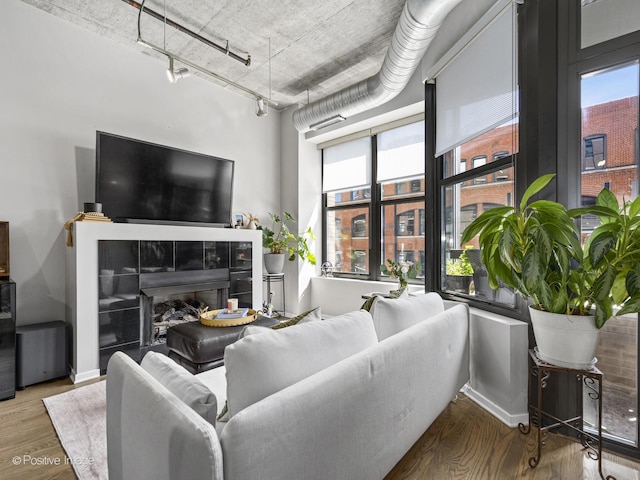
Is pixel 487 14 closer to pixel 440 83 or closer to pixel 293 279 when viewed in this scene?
pixel 440 83

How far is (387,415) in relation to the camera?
136cm

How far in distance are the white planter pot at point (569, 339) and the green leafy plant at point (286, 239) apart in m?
3.41

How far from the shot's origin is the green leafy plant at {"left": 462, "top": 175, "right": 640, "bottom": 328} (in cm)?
142

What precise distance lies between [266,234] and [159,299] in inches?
64.3

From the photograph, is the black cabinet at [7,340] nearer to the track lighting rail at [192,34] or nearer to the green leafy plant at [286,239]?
the track lighting rail at [192,34]

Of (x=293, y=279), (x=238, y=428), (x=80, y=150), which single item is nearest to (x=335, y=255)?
(x=293, y=279)

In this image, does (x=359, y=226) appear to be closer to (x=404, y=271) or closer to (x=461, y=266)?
(x=404, y=271)

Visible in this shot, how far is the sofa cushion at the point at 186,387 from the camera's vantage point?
0.98 metres

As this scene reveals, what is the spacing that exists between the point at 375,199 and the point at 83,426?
389 centimetres

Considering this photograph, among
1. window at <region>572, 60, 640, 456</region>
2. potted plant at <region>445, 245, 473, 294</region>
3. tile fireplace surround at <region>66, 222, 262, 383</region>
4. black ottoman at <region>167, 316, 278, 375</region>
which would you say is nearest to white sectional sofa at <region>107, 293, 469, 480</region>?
black ottoman at <region>167, 316, 278, 375</region>

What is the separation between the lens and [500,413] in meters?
2.05

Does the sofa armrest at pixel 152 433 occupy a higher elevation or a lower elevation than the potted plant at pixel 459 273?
lower

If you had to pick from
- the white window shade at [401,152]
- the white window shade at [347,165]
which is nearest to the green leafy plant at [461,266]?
the white window shade at [401,152]

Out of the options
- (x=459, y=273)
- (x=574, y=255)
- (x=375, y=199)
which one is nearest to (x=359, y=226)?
(x=375, y=199)
